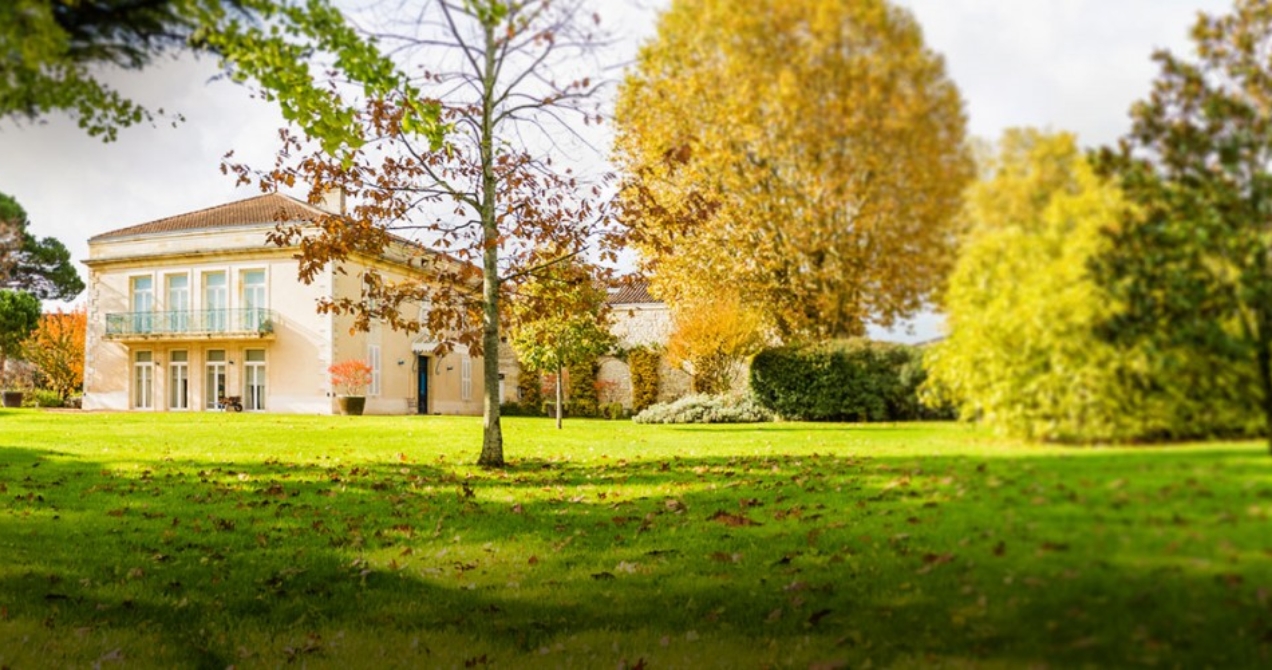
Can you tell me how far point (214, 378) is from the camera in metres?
11.5

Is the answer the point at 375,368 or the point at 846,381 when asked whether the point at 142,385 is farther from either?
the point at 375,368

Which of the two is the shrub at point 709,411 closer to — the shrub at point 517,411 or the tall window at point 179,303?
the tall window at point 179,303

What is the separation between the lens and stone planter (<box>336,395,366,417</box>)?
15.3 metres

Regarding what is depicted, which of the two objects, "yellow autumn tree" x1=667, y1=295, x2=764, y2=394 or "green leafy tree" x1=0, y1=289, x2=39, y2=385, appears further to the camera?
"green leafy tree" x1=0, y1=289, x2=39, y2=385

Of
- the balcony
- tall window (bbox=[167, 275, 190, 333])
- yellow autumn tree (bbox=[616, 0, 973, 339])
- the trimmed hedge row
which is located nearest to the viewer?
yellow autumn tree (bbox=[616, 0, 973, 339])

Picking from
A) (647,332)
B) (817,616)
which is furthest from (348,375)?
(817,616)

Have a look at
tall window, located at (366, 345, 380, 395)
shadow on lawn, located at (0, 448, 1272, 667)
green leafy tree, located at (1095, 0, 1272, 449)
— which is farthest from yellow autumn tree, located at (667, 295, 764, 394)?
tall window, located at (366, 345, 380, 395)

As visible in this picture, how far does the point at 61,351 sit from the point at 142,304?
721 cm

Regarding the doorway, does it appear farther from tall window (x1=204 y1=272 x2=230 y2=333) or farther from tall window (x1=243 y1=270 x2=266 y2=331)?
tall window (x1=204 y1=272 x2=230 y2=333)

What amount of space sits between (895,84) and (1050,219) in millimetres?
1109

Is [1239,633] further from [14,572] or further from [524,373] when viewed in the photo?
[524,373]

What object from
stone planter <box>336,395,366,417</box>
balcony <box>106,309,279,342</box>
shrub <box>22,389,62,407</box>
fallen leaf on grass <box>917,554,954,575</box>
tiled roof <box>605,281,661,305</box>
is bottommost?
fallen leaf on grass <box>917,554,954,575</box>

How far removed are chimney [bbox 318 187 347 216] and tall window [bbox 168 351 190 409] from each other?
2162 millimetres

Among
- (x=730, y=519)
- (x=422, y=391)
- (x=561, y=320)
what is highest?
(x=561, y=320)
